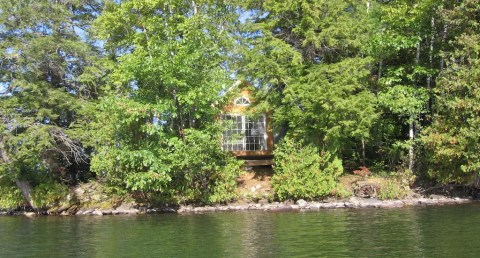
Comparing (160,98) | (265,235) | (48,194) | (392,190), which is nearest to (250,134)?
(160,98)

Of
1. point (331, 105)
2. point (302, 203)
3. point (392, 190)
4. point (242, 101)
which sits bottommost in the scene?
point (302, 203)

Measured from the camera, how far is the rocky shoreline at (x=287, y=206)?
19.2m

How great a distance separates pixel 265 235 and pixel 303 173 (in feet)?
26.1

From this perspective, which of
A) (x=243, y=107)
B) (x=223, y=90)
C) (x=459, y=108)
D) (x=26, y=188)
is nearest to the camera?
(x=459, y=108)

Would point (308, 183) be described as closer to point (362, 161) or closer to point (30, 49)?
point (362, 161)

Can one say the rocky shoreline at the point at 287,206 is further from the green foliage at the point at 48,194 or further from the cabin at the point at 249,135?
the cabin at the point at 249,135

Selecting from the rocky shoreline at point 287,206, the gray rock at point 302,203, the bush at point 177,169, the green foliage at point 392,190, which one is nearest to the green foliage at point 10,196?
the rocky shoreline at point 287,206

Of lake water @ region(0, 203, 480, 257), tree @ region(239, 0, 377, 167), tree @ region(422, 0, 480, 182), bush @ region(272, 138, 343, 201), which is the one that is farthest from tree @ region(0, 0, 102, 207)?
tree @ region(422, 0, 480, 182)

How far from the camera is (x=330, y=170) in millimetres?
21078

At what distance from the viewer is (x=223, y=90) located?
2122 cm

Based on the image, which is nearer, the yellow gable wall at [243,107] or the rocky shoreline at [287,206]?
the rocky shoreline at [287,206]

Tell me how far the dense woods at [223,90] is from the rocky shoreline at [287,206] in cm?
62

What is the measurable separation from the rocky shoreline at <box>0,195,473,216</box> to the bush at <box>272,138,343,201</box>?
1.56 feet

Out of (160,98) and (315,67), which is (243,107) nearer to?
(315,67)
